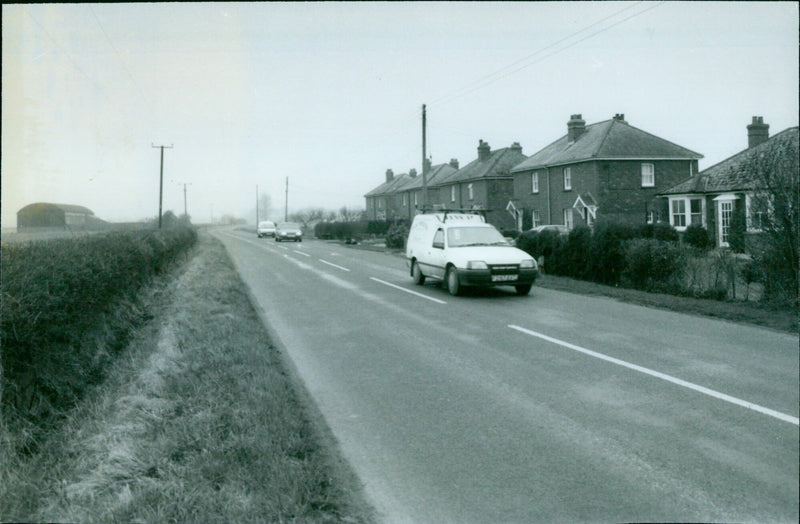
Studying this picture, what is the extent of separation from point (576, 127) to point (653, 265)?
3189 cm

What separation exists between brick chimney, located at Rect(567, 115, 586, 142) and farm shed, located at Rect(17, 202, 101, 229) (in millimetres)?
36037

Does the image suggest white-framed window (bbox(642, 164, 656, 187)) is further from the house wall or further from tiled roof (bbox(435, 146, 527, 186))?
tiled roof (bbox(435, 146, 527, 186))

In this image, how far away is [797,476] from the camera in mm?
2891

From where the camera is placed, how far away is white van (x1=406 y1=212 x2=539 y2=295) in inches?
550

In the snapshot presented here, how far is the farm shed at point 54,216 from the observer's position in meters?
6.71

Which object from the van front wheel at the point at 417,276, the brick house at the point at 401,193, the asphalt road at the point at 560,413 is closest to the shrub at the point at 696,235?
the van front wheel at the point at 417,276

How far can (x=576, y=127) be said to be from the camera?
44531mm

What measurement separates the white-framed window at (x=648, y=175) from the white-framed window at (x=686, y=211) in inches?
163

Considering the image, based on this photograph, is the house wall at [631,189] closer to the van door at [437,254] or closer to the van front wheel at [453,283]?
the van door at [437,254]

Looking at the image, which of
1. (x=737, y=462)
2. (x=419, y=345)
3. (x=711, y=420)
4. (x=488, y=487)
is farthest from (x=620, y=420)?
(x=419, y=345)

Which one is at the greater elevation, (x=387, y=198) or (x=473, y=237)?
(x=387, y=198)

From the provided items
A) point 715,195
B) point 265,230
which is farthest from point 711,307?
point 265,230

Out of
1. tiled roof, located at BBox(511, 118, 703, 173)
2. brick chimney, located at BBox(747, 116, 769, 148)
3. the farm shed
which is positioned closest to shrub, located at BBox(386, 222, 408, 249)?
tiled roof, located at BBox(511, 118, 703, 173)

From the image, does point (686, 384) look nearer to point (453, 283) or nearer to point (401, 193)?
point (453, 283)
